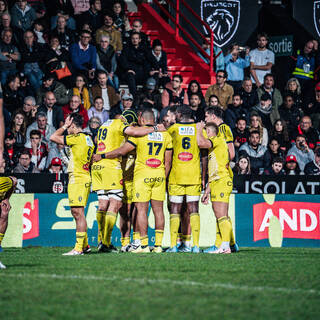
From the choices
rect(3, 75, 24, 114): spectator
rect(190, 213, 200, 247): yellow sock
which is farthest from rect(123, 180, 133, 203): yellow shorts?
rect(3, 75, 24, 114): spectator

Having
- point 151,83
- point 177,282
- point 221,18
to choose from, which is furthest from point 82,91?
point 177,282

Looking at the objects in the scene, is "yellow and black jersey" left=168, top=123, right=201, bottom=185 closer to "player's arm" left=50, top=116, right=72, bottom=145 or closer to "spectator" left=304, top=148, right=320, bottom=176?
"player's arm" left=50, top=116, right=72, bottom=145

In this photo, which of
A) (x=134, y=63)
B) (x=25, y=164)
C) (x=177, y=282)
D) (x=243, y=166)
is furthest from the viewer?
(x=134, y=63)

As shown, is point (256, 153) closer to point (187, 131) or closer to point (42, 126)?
point (42, 126)

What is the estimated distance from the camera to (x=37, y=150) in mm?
14820

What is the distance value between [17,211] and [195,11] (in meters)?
9.84

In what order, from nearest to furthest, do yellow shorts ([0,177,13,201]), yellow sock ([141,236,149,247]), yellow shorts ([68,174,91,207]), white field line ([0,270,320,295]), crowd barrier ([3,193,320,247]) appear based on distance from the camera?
white field line ([0,270,320,295]), yellow shorts ([0,177,13,201]), yellow shorts ([68,174,91,207]), yellow sock ([141,236,149,247]), crowd barrier ([3,193,320,247])

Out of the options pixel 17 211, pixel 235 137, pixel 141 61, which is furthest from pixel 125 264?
pixel 141 61

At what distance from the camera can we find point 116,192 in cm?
1105

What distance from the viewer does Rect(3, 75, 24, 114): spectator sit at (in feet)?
51.4

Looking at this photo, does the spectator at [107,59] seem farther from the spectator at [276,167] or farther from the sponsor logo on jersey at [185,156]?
the sponsor logo on jersey at [185,156]

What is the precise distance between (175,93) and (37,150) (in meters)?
4.10

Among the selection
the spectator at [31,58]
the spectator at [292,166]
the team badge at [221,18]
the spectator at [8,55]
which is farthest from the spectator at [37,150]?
the team badge at [221,18]

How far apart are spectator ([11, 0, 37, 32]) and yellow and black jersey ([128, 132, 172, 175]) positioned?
23.1 ft
